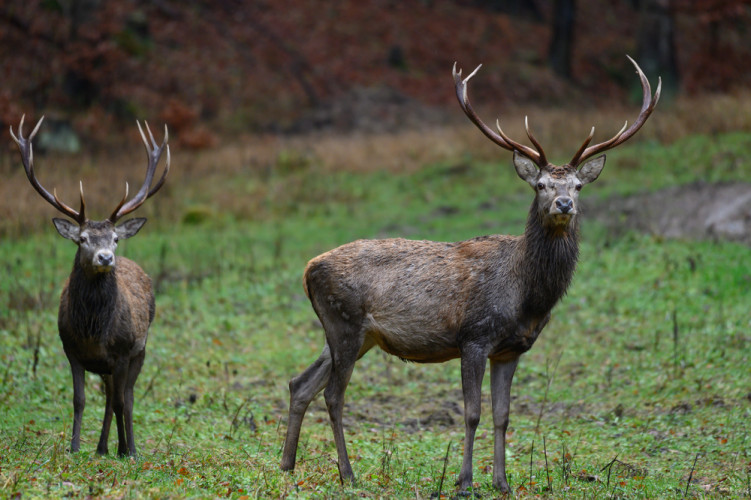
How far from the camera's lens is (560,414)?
8.46 m

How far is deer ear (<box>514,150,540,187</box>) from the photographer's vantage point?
6793 millimetres

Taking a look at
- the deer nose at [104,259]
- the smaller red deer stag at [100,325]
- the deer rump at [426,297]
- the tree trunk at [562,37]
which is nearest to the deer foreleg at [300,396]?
the deer rump at [426,297]

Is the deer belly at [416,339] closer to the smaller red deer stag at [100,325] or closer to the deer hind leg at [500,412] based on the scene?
the deer hind leg at [500,412]

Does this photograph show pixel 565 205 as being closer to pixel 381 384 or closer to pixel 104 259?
pixel 104 259

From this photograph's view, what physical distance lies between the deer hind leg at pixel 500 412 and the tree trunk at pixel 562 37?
25430mm

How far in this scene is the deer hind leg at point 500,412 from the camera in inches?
253

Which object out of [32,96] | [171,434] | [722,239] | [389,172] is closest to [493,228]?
[722,239]

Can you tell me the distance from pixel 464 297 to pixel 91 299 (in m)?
3.09

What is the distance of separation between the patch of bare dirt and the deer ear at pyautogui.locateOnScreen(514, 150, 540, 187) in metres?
6.81

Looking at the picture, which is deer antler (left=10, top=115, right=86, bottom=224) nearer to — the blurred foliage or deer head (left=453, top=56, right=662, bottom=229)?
deer head (left=453, top=56, right=662, bottom=229)

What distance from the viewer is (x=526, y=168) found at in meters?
6.80

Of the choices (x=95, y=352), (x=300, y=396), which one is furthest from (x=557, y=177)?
(x=95, y=352)

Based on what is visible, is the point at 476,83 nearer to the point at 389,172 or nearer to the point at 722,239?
the point at 389,172

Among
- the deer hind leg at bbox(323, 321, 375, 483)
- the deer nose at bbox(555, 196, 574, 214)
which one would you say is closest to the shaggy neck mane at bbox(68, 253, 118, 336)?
the deer hind leg at bbox(323, 321, 375, 483)
